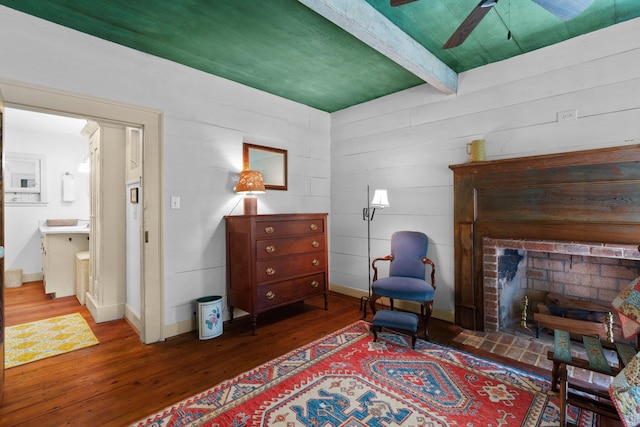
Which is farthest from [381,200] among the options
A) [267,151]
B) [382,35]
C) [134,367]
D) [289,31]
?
[134,367]

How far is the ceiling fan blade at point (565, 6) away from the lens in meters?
1.50

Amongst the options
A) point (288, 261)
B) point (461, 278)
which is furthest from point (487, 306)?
point (288, 261)

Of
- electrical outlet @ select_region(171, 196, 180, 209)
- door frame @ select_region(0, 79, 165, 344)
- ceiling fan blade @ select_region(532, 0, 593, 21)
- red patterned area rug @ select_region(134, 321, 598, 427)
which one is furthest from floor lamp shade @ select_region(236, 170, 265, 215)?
ceiling fan blade @ select_region(532, 0, 593, 21)

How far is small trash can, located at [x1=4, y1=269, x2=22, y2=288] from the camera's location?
15.3 feet

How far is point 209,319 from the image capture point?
2881 mm

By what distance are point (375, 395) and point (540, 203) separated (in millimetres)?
2111

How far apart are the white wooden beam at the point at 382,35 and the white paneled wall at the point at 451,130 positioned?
0.47 m

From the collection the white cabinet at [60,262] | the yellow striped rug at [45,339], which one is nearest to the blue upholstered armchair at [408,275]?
the yellow striped rug at [45,339]

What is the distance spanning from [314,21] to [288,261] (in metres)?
2.20

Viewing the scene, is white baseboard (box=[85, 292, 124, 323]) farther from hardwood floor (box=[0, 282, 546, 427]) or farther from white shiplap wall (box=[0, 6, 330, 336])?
white shiplap wall (box=[0, 6, 330, 336])

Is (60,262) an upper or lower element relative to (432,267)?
lower

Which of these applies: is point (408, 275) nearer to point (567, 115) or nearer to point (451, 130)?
point (451, 130)

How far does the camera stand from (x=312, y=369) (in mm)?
2283

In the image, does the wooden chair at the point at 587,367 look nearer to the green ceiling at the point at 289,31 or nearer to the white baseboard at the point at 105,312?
the green ceiling at the point at 289,31
